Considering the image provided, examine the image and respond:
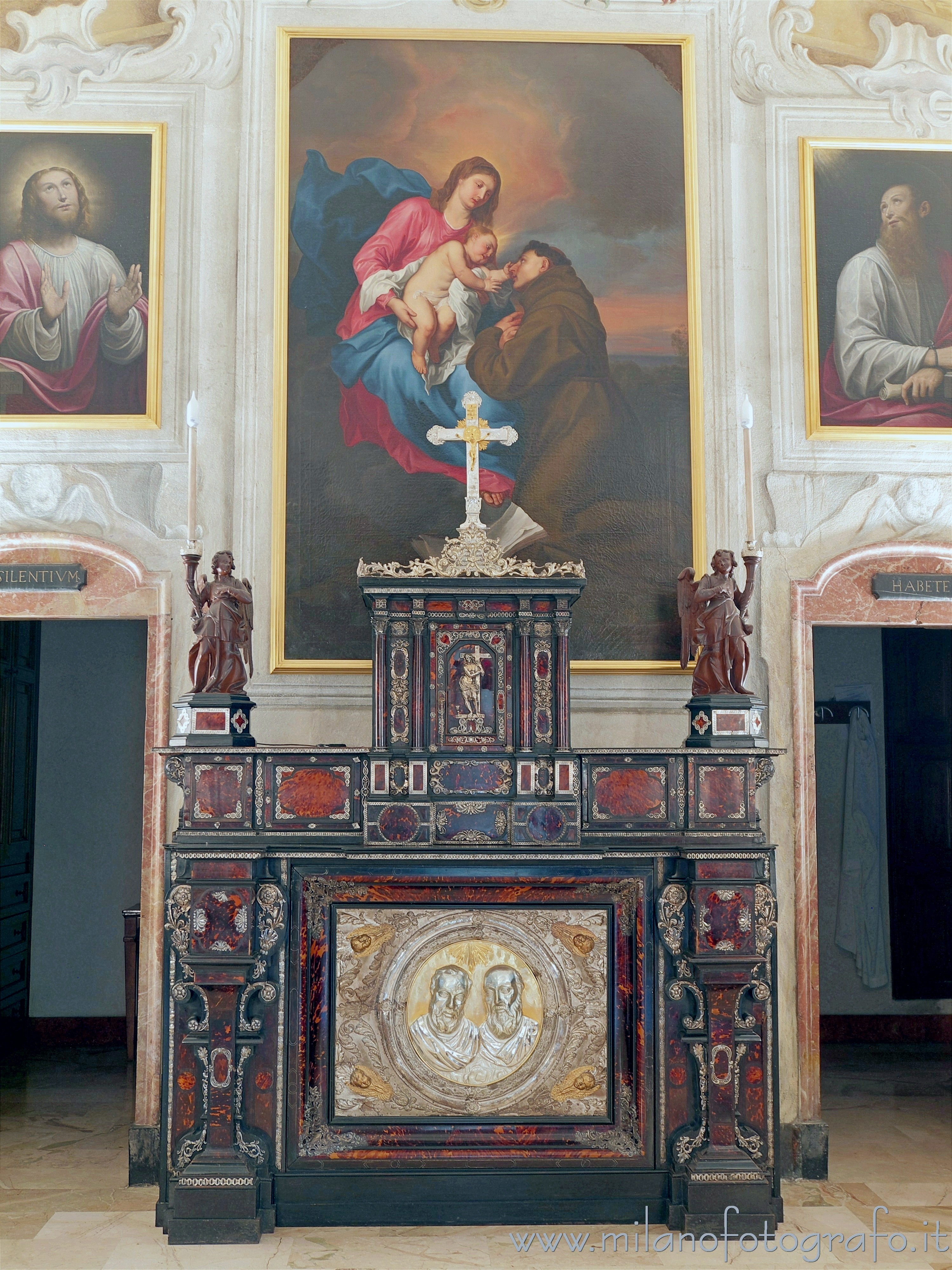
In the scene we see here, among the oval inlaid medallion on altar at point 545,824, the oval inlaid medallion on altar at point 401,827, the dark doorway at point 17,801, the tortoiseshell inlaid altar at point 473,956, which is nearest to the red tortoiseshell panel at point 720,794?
the tortoiseshell inlaid altar at point 473,956

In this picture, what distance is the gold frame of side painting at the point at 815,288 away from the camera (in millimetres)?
6664

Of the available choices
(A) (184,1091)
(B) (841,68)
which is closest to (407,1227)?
(A) (184,1091)

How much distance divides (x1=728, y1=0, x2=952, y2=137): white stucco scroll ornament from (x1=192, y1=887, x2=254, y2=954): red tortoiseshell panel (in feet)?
17.7

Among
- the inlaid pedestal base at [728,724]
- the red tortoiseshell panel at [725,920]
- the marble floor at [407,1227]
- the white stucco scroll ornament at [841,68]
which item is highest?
the white stucco scroll ornament at [841,68]

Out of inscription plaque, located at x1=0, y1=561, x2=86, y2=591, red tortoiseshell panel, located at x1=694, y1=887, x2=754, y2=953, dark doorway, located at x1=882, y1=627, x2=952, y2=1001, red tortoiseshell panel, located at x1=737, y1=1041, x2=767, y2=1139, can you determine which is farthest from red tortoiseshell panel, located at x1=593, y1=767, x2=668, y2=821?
dark doorway, located at x1=882, y1=627, x2=952, y2=1001

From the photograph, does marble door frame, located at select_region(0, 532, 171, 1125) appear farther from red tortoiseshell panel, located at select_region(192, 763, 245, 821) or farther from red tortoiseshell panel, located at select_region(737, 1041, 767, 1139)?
red tortoiseshell panel, located at select_region(737, 1041, 767, 1139)

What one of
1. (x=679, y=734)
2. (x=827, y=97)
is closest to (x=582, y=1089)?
(x=679, y=734)

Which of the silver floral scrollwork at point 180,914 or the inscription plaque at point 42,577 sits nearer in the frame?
the silver floral scrollwork at point 180,914

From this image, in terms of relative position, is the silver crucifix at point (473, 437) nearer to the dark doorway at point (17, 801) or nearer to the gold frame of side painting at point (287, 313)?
the gold frame of side painting at point (287, 313)

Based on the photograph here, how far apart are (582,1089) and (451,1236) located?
87 cm

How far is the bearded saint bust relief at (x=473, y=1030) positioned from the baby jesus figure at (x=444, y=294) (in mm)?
3305

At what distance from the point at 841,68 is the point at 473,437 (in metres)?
3.37

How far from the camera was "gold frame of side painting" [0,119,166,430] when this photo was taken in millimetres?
6508

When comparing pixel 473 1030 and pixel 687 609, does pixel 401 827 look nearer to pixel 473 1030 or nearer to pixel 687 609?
pixel 473 1030
